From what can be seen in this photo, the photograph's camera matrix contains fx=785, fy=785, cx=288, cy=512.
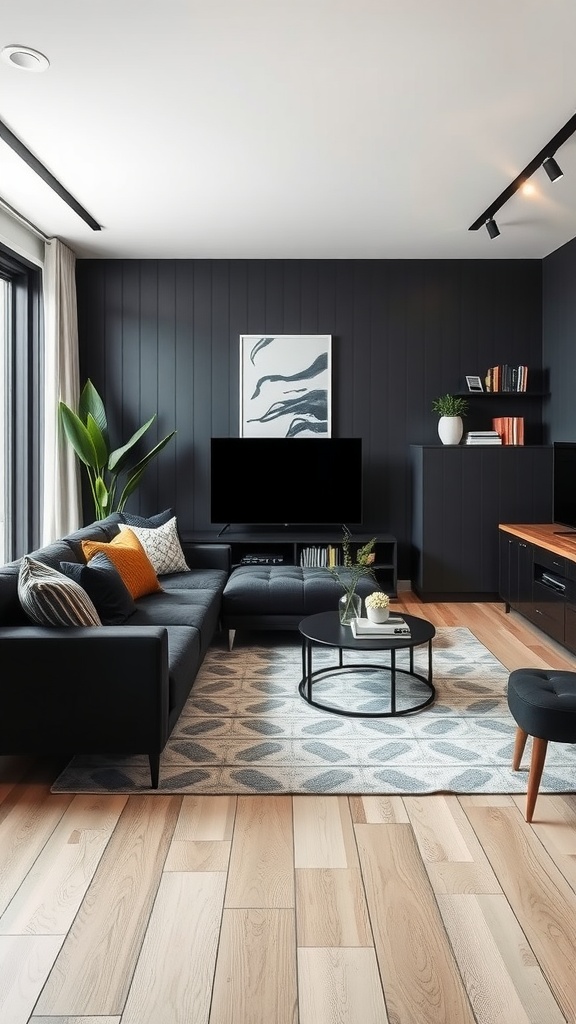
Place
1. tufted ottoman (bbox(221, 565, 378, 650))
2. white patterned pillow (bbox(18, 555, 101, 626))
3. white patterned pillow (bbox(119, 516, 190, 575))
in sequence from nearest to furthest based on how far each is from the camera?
white patterned pillow (bbox(18, 555, 101, 626)), tufted ottoman (bbox(221, 565, 378, 650)), white patterned pillow (bbox(119, 516, 190, 575))

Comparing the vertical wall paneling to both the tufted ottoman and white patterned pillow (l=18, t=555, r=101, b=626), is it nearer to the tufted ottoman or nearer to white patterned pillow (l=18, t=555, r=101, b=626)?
the tufted ottoman

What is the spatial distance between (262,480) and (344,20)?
3.59 metres

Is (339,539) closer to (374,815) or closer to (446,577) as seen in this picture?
(446,577)

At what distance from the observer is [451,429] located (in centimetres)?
592

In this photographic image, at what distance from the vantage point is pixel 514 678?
2.73 meters

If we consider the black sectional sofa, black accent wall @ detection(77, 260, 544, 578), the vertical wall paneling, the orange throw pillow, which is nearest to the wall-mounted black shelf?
black accent wall @ detection(77, 260, 544, 578)

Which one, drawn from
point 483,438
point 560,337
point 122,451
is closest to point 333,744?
point 122,451

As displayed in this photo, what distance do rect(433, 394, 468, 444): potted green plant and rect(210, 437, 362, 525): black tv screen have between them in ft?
2.12

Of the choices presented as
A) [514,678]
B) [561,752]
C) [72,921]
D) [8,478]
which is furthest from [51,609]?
[8,478]

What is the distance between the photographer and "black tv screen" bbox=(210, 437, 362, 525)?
5941mm

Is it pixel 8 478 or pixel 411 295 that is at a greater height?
pixel 411 295

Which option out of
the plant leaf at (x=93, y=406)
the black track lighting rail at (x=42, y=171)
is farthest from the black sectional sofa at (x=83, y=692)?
the plant leaf at (x=93, y=406)

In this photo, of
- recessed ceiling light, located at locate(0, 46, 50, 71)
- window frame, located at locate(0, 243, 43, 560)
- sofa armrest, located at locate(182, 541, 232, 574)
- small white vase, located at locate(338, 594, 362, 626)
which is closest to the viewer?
recessed ceiling light, located at locate(0, 46, 50, 71)

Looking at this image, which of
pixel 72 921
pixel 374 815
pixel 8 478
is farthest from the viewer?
pixel 8 478
